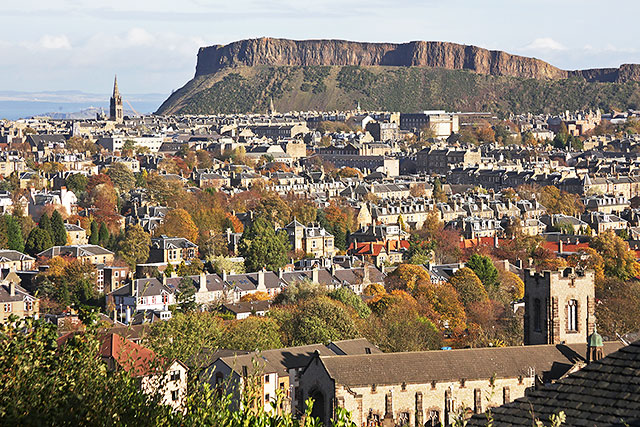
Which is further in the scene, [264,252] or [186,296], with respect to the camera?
[264,252]

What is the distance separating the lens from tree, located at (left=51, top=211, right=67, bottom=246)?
88.4 meters

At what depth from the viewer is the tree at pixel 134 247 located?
3312 inches

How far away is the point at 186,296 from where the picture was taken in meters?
64.7

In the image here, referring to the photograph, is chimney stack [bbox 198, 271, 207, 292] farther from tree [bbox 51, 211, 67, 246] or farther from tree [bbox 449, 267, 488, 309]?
tree [bbox 51, 211, 67, 246]

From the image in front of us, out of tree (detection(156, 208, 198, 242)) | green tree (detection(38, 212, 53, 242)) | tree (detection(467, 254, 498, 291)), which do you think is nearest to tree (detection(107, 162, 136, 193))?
tree (detection(156, 208, 198, 242))

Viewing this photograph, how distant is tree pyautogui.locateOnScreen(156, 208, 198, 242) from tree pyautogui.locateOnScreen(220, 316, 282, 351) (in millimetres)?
44465

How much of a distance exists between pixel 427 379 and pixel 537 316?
6.06 m

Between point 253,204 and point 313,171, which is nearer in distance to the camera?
point 253,204

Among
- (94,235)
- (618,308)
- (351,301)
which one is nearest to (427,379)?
(351,301)

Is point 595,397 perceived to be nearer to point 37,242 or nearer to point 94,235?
point 37,242

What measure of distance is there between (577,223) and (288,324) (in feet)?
209

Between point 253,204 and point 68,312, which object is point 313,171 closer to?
point 253,204

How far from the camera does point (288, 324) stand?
5266cm

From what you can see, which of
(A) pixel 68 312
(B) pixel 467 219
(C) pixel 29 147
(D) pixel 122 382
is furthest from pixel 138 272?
(C) pixel 29 147
